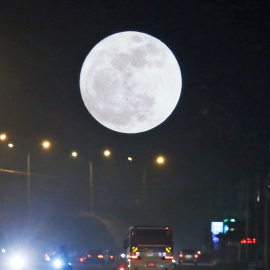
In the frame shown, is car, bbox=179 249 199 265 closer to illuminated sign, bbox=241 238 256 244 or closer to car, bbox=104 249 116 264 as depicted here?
car, bbox=104 249 116 264

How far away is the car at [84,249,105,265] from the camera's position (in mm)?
65250

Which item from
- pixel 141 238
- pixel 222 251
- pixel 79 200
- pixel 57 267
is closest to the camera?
pixel 141 238

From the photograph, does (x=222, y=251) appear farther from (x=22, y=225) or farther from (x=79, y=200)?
(x=22, y=225)

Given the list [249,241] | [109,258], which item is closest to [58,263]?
[249,241]

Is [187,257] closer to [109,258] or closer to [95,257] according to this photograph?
[109,258]

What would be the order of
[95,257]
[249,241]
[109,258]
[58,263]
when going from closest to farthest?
[58,263]
[249,241]
[95,257]
[109,258]

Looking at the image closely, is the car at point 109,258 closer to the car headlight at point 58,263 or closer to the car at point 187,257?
the car at point 187,257

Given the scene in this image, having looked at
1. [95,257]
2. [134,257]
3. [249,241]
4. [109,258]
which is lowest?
[109,258]

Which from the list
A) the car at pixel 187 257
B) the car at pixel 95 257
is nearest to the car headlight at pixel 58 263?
the car at pixel 95 257

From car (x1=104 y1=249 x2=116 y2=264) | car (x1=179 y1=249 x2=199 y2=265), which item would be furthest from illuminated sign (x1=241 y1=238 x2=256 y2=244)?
car (x1=104 y1=249 x2=116 y2=264)

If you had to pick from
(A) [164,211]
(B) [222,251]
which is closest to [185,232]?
(A) [164,211]

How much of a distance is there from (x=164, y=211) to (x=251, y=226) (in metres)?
15.3

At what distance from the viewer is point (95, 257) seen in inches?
2596

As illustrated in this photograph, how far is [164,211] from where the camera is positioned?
7512 cm
